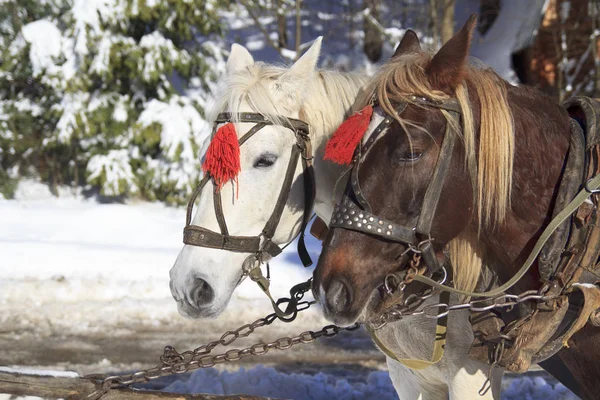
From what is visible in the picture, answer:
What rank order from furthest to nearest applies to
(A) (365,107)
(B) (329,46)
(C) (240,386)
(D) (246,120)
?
(B) (329,46), (C) (240,386), (D) (246,120), (A) (365,107)

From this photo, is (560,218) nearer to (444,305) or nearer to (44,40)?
(444,305)

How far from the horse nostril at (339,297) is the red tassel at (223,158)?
60 centimetres

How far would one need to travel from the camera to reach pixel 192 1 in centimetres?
922

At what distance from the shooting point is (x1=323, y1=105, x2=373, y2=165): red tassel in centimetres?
198

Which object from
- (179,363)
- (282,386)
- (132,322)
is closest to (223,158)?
(179,363)

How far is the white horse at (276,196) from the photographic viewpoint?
7.33 feet

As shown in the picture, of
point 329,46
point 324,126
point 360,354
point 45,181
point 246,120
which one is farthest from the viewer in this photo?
point 329,46

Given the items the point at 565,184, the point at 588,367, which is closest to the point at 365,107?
the point at 565,184

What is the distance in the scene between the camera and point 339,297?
1.89 meters

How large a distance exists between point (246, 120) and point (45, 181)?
9270 millimetres

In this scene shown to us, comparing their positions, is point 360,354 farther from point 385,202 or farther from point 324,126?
point 385,202

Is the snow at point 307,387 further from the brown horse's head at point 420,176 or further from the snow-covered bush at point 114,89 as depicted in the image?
the snow-covered bush at point 114,89

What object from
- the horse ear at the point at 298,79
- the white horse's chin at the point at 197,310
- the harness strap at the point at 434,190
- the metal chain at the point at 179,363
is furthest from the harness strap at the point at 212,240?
the harness strap at the point at 434,190

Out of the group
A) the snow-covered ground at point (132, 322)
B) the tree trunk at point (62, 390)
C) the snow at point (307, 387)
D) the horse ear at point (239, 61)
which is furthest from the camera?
the snow-covered ground at point (132, 322)
